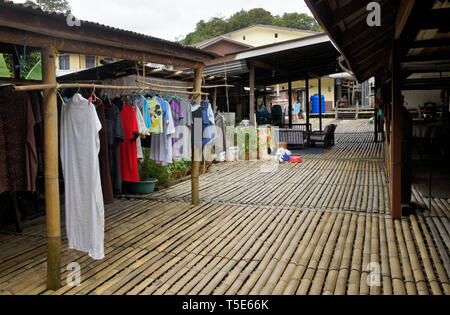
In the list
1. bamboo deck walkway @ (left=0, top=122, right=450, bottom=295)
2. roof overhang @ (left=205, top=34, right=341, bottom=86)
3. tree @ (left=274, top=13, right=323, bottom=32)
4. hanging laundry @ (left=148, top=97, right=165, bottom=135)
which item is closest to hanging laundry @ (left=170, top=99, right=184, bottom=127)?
hanging laundry @ (left=148, top=97, right=165, bottom=135)

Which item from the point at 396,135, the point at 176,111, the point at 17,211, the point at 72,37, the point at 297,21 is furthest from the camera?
the point at 297,21

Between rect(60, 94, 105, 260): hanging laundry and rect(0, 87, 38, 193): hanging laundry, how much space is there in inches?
14.5

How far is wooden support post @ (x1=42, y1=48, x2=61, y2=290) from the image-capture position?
121 inches

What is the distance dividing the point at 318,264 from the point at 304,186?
362 cm

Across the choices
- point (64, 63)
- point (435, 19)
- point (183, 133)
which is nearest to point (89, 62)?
point (64, 63)

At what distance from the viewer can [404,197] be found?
16.6 feet

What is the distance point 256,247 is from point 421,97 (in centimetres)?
1489

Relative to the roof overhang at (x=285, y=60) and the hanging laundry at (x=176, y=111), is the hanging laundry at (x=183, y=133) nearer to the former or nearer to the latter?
the hanging laundry at (x=176, y=111)

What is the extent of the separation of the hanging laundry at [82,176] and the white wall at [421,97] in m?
15.3

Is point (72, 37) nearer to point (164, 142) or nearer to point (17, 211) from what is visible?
point (164, 142)

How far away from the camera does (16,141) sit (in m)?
3.46

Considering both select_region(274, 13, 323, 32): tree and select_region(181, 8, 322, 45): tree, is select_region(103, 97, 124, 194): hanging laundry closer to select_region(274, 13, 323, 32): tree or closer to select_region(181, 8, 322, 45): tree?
select_region(181, 8, 322, 45): tree

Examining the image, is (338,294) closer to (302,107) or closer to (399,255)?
(399,255)

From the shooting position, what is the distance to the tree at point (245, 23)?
3137 centimetres
